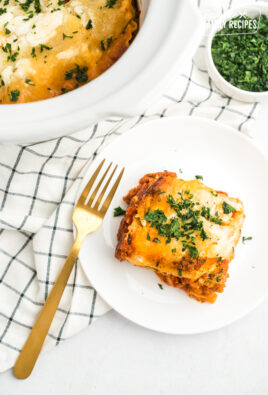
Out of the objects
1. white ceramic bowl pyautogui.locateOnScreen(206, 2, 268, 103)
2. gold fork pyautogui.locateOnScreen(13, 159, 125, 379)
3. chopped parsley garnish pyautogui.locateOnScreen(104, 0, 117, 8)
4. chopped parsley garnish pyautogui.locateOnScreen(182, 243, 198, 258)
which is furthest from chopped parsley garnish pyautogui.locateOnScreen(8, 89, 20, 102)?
white ceramic bowl pyautogui.locateOnScreen(206, 2, 268, 103)

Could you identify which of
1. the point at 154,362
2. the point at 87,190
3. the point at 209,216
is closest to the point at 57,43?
the point at 87,190

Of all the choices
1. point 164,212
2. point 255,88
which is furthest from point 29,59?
point 255,88

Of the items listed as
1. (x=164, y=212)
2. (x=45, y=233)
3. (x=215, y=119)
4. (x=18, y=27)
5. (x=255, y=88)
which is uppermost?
(x=18, y=27)

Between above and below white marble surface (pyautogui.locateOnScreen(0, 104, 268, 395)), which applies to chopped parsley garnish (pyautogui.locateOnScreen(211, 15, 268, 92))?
above

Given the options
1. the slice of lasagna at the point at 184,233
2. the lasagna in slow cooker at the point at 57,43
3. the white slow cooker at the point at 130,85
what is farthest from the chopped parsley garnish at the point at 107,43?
the slice of lasagna at the point at 184,233

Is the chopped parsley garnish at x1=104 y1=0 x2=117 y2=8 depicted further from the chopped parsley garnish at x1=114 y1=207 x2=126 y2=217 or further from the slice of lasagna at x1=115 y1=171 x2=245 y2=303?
the chopped parsley garnish at x1=114 y1=207 x2=126 y2=217

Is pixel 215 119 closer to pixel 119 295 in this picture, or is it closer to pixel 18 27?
pixel 119 295
